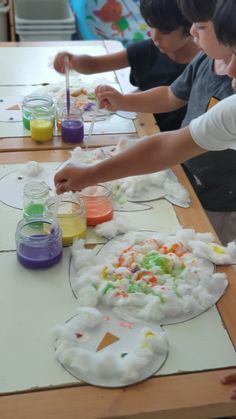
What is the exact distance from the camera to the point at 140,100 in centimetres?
150

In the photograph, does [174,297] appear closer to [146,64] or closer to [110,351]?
[110,351]

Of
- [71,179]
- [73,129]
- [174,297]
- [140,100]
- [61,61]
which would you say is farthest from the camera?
[61,61]

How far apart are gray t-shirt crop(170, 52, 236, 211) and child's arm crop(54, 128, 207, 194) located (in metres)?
0.37

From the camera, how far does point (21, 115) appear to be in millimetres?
1510

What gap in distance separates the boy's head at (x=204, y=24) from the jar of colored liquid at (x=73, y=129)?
15.1 inches

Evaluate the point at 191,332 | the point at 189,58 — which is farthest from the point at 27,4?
the point at 191,332

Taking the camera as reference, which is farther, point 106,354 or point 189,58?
point 189,58

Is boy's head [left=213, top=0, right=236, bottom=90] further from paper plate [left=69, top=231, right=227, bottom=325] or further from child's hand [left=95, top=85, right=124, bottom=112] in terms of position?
child's hand [left=95, top=85, right=124, bottom=112]

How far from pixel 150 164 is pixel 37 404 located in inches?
20.2

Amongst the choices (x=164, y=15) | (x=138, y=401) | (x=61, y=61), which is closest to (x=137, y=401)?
(x=138, y=401)

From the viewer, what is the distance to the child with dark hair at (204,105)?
1.34 m

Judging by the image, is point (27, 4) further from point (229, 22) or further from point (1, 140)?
point (229, 22)

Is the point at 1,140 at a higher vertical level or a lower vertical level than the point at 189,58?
lower

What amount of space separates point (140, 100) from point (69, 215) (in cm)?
59
